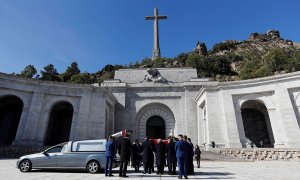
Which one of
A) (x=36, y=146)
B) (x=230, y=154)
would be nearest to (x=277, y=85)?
(x=230, y=154)

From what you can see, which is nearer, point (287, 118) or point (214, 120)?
point (287, 118)

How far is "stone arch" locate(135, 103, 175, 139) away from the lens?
27.1 metres

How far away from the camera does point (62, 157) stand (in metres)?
10.6

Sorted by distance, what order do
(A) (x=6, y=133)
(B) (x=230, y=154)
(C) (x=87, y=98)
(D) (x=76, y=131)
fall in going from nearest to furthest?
1. (B) (x=230, y=154)
2. (D) (x=76, y=131)
3. (C) (x=87, y=98)
4. (A) (x=6, y=133)

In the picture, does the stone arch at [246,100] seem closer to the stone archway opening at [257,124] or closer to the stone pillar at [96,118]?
the stone archway opening at [257,124]

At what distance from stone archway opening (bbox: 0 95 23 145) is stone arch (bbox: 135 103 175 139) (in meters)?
13.4

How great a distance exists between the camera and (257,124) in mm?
25766

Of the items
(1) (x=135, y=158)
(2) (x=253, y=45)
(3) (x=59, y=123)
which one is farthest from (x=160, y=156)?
(2) (x=253, y=45)

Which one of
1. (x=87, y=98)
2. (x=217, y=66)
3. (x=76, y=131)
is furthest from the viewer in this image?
(x=217, y=66)

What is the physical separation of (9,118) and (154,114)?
54.0 feet

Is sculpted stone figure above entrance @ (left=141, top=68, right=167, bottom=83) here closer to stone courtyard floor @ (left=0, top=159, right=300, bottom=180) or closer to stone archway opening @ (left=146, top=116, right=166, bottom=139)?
stone archway opening @ (left=146, top=116, right=166, bottom=139)

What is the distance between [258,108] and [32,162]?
23474mm

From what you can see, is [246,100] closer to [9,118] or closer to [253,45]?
[9,118]

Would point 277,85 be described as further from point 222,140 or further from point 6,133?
point 6,133
